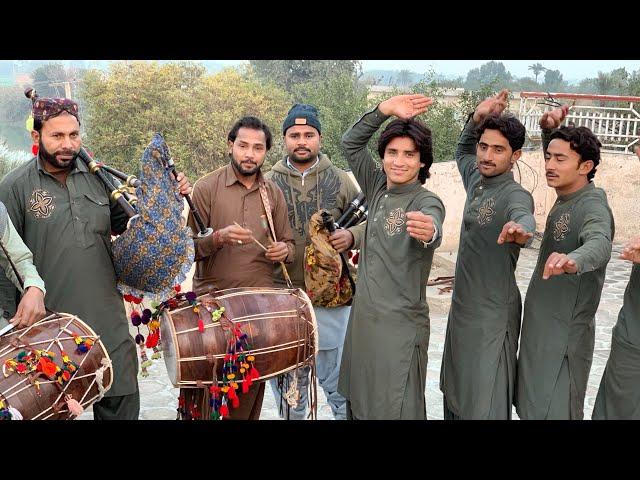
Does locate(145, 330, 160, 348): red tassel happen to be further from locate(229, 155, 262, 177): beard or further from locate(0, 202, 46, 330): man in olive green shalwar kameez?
locate(229, 155, 262, 177): beard

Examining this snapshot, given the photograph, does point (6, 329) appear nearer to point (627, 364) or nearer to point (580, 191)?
point (580, 191)

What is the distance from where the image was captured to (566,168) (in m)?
3.60

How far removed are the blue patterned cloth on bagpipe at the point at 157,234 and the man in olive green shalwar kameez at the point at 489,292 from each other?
151 cm

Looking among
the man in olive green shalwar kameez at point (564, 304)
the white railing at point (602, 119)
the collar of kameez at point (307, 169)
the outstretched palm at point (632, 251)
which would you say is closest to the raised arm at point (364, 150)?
the collar of kameez at point (307, 169)

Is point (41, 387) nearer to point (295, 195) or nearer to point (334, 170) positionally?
point (295, 195)

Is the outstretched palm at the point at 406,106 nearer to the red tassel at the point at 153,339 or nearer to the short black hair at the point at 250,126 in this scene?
the short black hair at the point at 250,126

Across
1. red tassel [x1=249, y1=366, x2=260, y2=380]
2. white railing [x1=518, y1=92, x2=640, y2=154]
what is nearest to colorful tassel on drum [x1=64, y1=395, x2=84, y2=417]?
red tassel [x1=249, y1=366, x2=260, y2=380]

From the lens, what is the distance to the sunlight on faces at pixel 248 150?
389 cm

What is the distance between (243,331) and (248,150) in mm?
1050

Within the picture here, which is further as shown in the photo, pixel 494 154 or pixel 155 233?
pixel 494 154

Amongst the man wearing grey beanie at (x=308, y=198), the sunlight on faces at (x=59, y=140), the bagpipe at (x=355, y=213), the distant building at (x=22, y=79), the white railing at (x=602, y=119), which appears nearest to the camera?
the sunlight on faces at (x=59, y=140)

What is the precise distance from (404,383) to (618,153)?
10806 mm

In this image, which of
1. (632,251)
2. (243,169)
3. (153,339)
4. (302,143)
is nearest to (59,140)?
(243,169)

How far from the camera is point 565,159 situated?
360 centimetres
